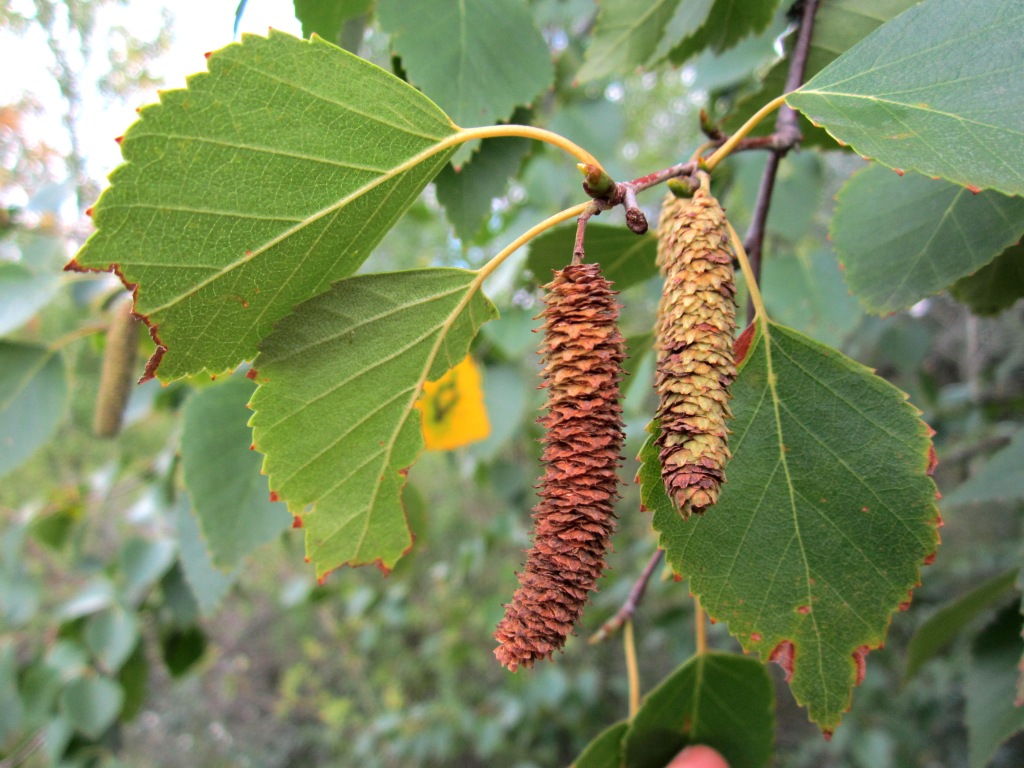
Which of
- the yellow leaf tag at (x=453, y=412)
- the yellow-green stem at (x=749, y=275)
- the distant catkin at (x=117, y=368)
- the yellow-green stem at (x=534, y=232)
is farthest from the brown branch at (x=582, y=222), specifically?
the distant catkin at (x=117, y=368)

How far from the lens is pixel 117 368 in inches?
53.9

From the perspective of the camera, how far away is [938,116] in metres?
0.45

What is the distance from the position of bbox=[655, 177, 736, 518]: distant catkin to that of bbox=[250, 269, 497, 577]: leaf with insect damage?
0.17 m

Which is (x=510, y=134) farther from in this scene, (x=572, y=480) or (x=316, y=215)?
(x=572, y=480)

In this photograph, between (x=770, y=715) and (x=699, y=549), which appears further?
(x=770, y=715)

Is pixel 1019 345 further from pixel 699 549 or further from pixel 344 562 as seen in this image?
pixel 344 562

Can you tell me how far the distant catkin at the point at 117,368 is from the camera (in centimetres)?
135

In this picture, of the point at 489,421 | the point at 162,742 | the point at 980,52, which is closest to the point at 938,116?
the point at 980,52

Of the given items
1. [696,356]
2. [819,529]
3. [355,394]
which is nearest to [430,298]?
[355,394]

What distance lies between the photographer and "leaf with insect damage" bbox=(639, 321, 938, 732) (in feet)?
1.66

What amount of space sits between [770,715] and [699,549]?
37cm

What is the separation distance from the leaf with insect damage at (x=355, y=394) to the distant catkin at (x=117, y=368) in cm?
99

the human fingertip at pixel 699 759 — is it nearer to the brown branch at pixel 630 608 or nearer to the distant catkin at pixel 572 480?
the brown branch at pixel 630 608

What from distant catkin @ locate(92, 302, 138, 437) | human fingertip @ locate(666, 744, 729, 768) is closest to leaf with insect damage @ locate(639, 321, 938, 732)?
human fingertip @ locate(666, 744, 729, 768)
